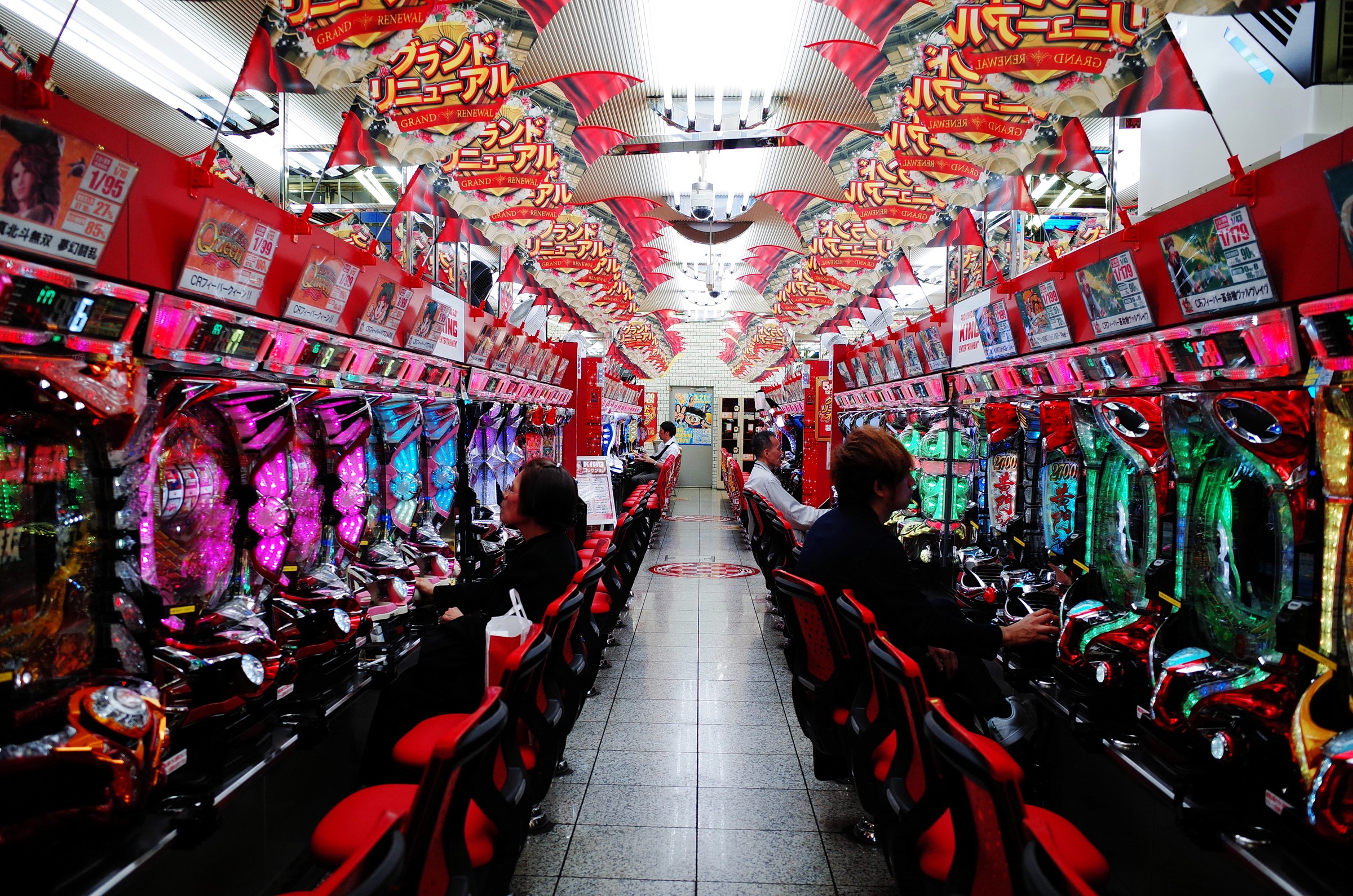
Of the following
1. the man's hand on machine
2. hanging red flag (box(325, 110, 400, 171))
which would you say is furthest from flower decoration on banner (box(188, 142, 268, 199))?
the man's hand on machine

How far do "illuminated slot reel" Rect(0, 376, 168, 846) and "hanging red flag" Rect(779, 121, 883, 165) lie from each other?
504 cm

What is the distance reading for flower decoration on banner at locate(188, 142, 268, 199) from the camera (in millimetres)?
2938

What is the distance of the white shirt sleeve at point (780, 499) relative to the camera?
6.09 m

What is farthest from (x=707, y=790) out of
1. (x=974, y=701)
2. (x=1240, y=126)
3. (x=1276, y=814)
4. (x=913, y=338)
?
(x=913, y=338)

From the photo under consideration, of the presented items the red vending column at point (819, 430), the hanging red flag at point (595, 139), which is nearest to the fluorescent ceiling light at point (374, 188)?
the hanging red flag at point (595, 139)

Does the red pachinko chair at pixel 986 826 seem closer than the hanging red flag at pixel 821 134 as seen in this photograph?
Yes

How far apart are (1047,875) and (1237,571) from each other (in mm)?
1748

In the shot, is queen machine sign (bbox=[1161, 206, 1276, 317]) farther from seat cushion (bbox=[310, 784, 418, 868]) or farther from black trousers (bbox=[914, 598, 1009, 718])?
seat cushion (bbox=[310, 784, 418, 868])

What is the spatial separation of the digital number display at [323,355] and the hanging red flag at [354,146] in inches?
40.5

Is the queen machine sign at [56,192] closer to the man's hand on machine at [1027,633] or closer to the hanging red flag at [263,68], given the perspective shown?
Result: the hanging red flag at [263,68]

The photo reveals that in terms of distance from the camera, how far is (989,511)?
189 inches

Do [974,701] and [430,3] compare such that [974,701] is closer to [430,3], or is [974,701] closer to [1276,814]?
[1276,814]

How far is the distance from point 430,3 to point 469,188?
6.39ft

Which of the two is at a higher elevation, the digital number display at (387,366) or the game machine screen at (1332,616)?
the digital number display at (387,366)
